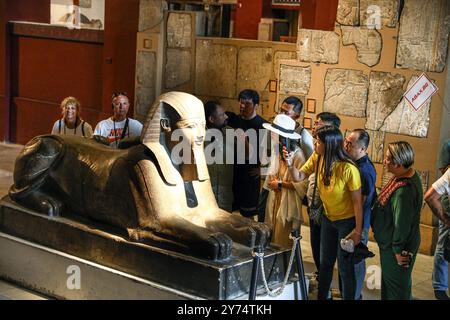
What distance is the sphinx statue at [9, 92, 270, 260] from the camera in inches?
226

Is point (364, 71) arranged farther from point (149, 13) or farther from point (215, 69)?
point (149, 13)

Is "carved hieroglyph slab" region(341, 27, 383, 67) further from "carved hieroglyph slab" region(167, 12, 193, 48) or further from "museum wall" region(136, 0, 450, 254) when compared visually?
"carved hieroglyph slab" region(167, 12, 193, 48)

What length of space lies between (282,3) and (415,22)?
6060mm

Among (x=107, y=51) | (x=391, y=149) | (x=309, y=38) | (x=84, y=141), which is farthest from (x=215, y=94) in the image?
(x=391, y=149)

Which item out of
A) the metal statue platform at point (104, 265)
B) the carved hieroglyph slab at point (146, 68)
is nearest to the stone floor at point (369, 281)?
the metal statue platform at point (104, 265)

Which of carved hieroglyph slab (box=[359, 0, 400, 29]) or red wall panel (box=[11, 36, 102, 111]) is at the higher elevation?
carved hieroglyph slab (box=[359, 0, 400, 29])

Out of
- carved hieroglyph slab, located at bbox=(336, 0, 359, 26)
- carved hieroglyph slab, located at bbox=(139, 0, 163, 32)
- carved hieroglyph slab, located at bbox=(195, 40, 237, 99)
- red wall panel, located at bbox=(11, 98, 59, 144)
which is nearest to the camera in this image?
carved hieroglyph slab, located at bbox=(336, 0, 359, 26)

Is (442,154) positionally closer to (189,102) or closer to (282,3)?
(189,102)

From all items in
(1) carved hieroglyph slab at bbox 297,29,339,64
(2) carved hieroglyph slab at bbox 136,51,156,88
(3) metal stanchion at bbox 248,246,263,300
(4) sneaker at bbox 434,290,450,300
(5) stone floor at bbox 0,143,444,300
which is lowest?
(5) stone floor at bbox 0,143,444,300

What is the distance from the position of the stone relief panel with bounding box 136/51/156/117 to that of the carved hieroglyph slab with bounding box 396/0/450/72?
346cm

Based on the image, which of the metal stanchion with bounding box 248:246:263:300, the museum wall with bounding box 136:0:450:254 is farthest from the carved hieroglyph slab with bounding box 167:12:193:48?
the metal stanchion with bounding box 248:246:263:300

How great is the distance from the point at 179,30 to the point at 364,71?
2743 mm

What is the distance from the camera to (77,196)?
6.45 m

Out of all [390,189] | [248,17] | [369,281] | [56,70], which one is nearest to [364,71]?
[369,281]
